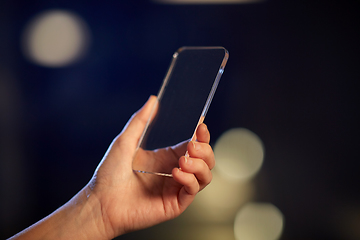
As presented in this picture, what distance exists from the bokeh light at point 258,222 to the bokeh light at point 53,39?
1435mm

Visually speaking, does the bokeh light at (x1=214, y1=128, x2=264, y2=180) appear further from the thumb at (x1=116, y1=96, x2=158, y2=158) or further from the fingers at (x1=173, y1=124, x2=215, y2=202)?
the fingers at (x1=173, y1=124, x2=215, y2=202)

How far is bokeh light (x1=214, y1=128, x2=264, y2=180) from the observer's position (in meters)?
1.67

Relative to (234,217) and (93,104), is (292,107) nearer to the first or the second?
(234,217)

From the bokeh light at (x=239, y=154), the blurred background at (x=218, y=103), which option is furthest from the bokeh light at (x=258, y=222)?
the bokeh light at (x=239, y=154)

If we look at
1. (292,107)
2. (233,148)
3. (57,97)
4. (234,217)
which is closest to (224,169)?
(233,148)

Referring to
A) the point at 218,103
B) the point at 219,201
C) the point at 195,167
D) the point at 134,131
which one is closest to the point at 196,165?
the point at 195,167

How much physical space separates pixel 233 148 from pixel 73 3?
1373 mm

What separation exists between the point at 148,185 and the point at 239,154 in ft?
3.25

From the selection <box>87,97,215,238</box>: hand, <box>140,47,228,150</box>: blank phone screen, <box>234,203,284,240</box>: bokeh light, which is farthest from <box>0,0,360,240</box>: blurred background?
<box>87,97,215,238</box>: hand

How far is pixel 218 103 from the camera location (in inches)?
66.3

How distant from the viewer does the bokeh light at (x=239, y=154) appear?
1.67 meters

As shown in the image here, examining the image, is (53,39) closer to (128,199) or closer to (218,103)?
(218,103)

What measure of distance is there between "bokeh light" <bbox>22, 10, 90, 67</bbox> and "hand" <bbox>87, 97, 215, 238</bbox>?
1.25 m

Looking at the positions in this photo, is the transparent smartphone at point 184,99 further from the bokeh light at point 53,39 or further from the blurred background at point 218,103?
the bokeh light at point 53,39
